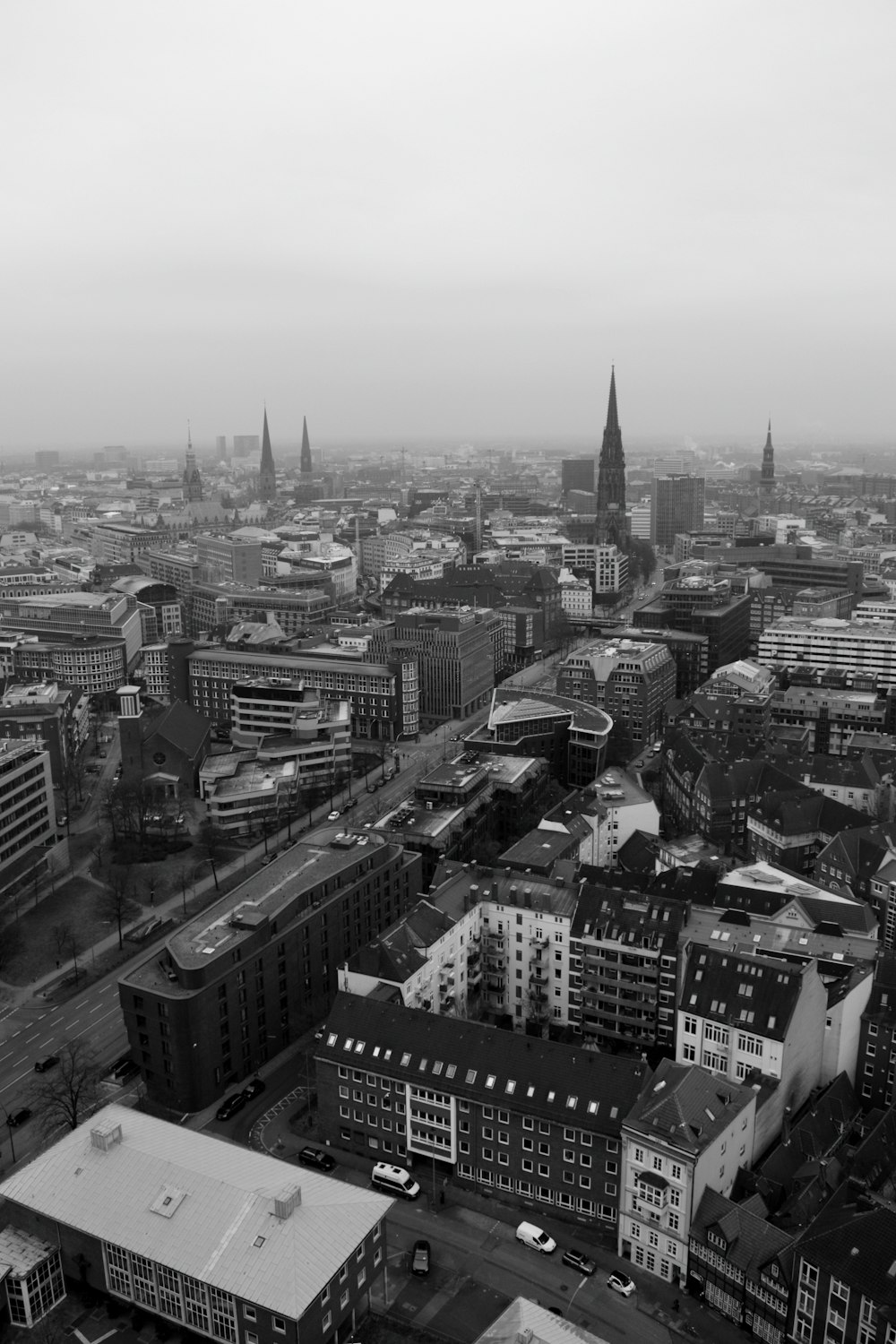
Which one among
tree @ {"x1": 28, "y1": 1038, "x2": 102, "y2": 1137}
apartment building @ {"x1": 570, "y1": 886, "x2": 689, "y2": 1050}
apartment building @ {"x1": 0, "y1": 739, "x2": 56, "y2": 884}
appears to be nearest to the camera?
tree @ {"x1": 28, "y1": 1038, "x2": 102, "y2": 1137}

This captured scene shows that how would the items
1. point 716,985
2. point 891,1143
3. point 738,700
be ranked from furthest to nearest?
point 738,700 < point 716,985 < point 891,1143

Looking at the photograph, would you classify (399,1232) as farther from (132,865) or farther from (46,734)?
(46,734)

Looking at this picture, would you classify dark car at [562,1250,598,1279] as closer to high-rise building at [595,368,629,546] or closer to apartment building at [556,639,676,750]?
apartment building at [556,639,676,750]

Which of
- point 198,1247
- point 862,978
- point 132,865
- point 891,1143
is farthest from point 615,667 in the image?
point 198,1247

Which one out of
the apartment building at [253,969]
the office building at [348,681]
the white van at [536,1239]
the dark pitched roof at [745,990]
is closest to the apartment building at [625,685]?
the office building at [348,681]

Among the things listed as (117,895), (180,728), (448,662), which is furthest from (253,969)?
(448,662)

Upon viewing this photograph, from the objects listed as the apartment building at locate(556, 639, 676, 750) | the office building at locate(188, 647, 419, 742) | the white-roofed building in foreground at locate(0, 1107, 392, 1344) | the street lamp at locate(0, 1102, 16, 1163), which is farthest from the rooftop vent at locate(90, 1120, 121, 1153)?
the apartment building at locate(556, 639, 676, 750)

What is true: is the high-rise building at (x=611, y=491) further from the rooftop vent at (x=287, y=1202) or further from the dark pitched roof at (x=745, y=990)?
the rooftop vent at (x=287, y=1202)
